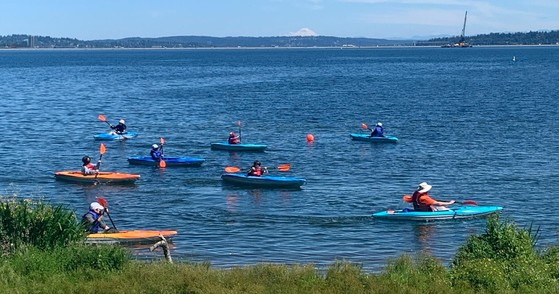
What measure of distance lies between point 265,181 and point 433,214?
9.25 meters

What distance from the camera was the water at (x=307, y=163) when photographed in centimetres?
3070

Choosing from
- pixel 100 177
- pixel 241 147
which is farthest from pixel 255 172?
pixel 241 147


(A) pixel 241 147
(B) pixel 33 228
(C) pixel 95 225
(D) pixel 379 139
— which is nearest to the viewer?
(B) pixel 33 228

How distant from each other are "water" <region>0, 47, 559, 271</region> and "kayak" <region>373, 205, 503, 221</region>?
17.5 inches

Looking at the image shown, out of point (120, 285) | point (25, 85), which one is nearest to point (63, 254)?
point (120, 285)

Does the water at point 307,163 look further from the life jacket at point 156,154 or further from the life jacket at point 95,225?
the life jacket at point 95,225

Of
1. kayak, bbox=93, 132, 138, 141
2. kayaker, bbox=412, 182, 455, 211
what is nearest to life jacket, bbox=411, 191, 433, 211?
kayaker, bbox=412, 182, 455, 211

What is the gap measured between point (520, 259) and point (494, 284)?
2217 mm

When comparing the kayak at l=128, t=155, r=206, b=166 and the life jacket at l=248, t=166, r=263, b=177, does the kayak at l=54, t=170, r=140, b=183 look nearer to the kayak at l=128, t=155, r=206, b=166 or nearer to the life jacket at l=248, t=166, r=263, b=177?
the kayak at l=128, t=155, r=206, b=166

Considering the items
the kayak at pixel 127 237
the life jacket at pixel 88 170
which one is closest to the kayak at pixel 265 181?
the life jacket at pixel 88 170

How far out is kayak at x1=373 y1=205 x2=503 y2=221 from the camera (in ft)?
108

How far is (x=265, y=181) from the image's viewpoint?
39.9 metres

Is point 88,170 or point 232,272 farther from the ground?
point 232,272

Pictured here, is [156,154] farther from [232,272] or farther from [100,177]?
[232,272]
